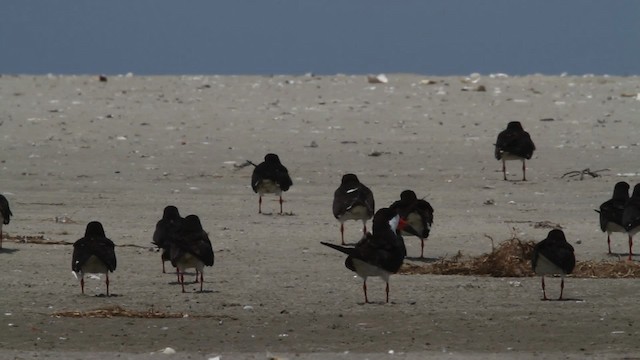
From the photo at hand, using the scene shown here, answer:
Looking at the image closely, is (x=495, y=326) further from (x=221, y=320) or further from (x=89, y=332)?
(x=89, y=332)

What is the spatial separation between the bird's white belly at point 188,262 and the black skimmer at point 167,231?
543mm

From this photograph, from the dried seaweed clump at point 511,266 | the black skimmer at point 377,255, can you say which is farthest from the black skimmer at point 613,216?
the black skimmer at point 377,255

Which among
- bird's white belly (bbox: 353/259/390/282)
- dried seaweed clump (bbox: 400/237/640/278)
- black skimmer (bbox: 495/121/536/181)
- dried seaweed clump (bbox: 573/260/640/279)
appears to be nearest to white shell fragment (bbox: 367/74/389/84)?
black skimmer (bbox: 495/121/536/181)

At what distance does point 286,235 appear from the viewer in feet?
56.0

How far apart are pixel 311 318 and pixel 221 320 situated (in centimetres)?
68

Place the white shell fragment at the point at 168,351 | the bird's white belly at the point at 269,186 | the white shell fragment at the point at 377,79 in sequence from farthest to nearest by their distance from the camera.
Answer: the white shell fragment at the point at 377,79
the bird's white belly at the point at 269,186
the white shell fragment at the point at 168,351

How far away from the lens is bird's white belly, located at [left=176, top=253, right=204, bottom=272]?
13.1 m

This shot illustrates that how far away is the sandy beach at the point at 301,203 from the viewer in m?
11.4

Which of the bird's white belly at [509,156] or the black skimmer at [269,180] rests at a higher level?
the bird's white belly at [509,156]

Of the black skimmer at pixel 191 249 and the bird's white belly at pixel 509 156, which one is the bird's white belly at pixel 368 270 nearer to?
the black skimmer at pixel 191 249

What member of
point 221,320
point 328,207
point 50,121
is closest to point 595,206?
point 328,207

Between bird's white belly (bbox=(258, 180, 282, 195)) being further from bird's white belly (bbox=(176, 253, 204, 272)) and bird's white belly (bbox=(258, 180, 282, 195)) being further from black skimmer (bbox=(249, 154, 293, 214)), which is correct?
bird's white belly (bbox=(176, 253, 204, 272))

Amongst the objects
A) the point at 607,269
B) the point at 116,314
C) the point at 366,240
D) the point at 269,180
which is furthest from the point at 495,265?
the point at 269,180

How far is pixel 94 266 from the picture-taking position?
12.9 metres
